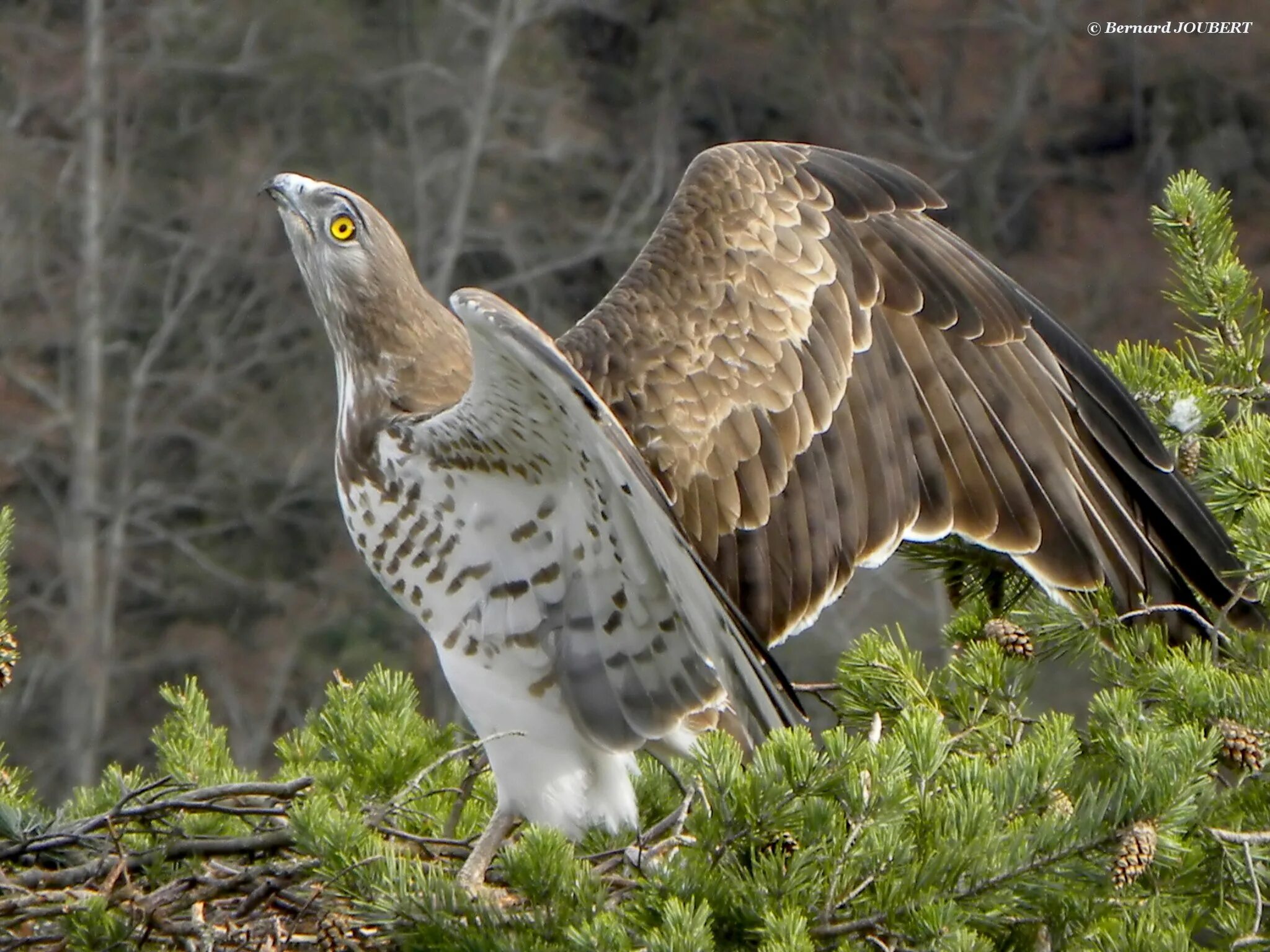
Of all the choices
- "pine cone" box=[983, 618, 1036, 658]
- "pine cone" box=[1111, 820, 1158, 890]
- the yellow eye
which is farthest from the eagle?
"pine cone" box=[1111, 820, 1158, 890]

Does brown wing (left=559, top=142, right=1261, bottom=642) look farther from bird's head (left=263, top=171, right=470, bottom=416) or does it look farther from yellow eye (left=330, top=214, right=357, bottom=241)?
yellow eye (left=330, top=214, right=357, bottom=241)

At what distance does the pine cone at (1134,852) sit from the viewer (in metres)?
2.66

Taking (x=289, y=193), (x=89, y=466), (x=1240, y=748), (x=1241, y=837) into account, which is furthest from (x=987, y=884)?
(x=89, y=466)

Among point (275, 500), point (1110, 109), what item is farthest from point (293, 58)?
point (1110, 109)

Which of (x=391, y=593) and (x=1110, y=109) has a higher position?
(x=1110, y=109)

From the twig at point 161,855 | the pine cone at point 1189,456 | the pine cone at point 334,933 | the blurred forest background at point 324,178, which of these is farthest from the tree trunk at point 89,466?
the pine cone at point 334,933

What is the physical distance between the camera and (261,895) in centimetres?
324

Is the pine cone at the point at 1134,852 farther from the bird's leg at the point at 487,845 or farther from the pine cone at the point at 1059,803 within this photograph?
the bird's leg at the point at 487,845

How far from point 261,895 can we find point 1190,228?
89.2 inches

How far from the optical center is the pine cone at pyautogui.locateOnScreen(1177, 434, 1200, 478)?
4.06 meters

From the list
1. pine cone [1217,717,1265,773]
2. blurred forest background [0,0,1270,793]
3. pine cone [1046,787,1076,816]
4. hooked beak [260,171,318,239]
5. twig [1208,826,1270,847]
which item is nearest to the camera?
pine cone [1046,787,1076,816]

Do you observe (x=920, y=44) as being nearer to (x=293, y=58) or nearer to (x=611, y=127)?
(x=611, y=127)

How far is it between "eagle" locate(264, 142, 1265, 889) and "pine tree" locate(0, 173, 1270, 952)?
0.14 metres

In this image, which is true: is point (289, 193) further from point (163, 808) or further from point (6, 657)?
point (163, 808)
